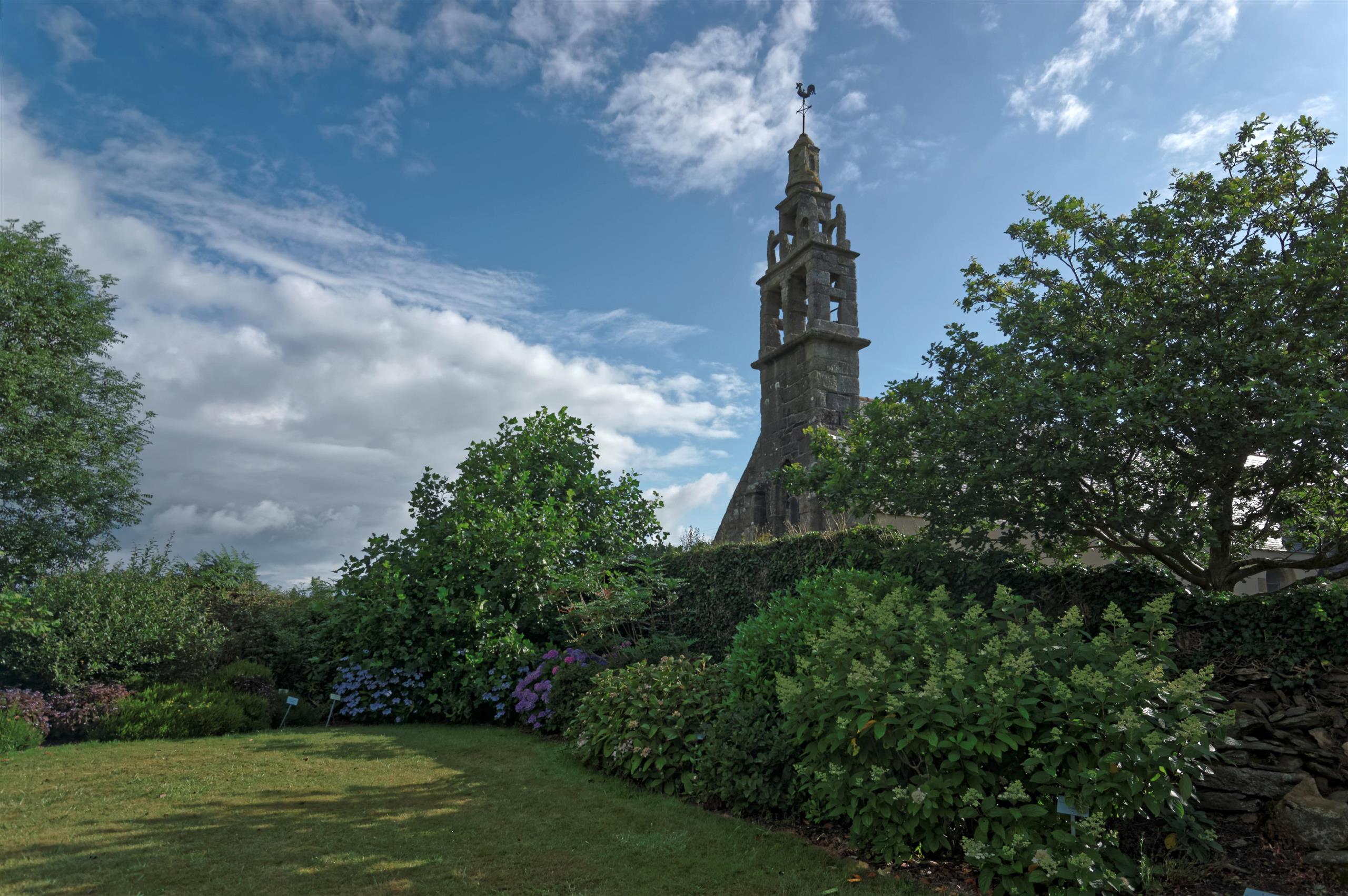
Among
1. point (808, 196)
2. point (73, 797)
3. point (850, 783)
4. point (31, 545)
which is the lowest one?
point (73, 797)

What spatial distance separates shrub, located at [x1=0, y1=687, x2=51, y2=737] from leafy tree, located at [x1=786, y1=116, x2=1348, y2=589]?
33.1 feet

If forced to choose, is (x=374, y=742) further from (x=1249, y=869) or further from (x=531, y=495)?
(x=1249, y=869)

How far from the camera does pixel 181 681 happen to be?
1116 cm

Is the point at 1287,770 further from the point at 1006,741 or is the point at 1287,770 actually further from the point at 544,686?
the point at 544,686

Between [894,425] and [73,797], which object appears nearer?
[73,797]

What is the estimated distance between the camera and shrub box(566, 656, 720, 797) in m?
6.76

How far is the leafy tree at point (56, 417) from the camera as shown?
1878cm

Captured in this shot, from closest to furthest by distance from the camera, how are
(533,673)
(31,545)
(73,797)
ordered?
(73,797) < (533,673) < (31,545)

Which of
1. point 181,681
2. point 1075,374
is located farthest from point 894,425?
point 181,681

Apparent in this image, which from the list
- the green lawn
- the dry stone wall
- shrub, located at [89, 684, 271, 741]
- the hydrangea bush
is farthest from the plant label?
shrub, located at [89, 684, 271, 741]

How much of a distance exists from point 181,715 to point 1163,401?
12.0 metres

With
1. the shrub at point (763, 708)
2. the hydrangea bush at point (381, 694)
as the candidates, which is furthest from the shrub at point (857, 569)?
the hydrangea bush at point (381, 694)

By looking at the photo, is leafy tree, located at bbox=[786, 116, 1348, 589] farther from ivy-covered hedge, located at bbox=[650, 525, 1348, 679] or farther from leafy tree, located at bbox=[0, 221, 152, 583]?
leafy tree, located at bbox=[0, 221, 152, 583]

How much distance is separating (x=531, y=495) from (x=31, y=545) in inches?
601
